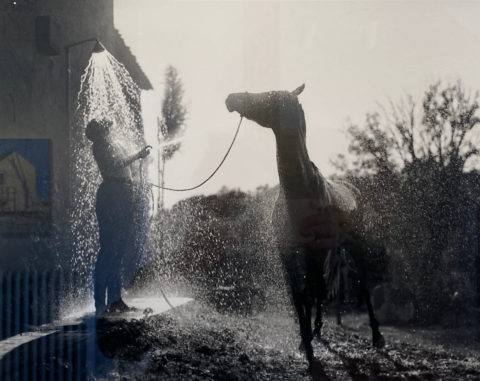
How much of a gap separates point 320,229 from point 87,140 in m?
6.81

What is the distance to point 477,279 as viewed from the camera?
39.7ft

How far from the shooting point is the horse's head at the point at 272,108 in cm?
619

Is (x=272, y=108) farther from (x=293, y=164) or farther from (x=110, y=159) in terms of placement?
(x=110, y=159)

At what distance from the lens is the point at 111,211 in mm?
7031

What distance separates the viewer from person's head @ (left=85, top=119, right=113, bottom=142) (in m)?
7.22

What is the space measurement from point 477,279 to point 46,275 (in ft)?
26.6

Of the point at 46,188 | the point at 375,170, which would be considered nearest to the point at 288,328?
the point at 375,170

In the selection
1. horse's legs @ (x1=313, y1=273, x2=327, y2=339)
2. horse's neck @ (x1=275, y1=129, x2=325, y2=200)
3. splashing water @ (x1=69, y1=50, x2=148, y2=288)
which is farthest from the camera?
splashing water @ (x1=69, y1=50, x2=148, y2=288)

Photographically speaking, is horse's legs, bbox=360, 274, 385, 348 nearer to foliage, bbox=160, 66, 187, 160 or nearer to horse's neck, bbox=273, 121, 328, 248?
horse's neck, bbox=273, 121, 328, 248

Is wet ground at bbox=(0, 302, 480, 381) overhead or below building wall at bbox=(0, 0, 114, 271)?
below

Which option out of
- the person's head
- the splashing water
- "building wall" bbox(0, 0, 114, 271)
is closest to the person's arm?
the person's head

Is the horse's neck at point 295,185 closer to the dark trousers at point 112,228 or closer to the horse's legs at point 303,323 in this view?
the horse's legs at point 303,323

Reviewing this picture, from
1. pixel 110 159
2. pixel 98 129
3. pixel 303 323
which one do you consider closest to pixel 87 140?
pixel 98 129

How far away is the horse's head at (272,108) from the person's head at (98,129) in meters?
1.71
